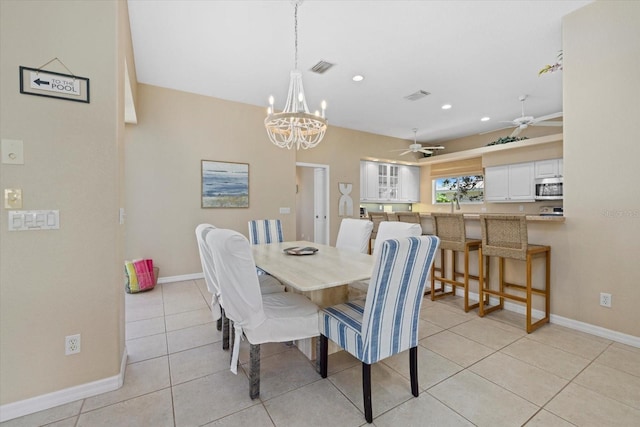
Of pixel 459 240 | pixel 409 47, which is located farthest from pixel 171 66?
pixel 459 240

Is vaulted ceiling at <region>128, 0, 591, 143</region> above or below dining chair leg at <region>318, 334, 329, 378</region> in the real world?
above

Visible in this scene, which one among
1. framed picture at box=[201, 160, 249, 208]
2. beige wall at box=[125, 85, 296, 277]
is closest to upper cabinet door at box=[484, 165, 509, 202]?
beige wall at box=[125, 85, 296, 277]

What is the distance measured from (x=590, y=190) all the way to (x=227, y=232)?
310 cm

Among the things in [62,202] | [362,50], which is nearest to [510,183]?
[362,50]

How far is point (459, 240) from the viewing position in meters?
3.20

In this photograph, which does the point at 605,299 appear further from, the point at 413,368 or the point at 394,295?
the point at 394,295

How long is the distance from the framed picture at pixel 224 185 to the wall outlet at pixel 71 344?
2.93 metres

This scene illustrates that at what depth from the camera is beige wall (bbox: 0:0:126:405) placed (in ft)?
4.99

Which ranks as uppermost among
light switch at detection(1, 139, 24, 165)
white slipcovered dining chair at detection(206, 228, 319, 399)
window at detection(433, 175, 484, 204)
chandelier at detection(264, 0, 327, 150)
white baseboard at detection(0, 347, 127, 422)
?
chandelier at detection(264, 0, 327, 150)

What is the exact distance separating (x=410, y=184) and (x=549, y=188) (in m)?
2.99

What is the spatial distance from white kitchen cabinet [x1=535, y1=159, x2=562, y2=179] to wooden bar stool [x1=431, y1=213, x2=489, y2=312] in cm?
328

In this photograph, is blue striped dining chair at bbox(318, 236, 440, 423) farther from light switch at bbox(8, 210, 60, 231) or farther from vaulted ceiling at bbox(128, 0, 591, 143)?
vaulted ceiling at bbox(128, 0, 591, 143)

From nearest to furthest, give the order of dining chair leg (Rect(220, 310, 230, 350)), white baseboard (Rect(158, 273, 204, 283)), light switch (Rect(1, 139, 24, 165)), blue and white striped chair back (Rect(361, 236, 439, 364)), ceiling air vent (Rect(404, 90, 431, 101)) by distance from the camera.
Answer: blue and white striped chair back (Rect(361, 236, 439, 364)) < light switch (Rect(1, 139, 24, 165)) < dining chair leg (Rect(220, 310, 230, 350)) < white baseboard (Rect(158, 273, 204, 283)) < ceiling air vent (Rect(404, 90, 431, 101))

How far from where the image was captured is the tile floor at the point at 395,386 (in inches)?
59.7
